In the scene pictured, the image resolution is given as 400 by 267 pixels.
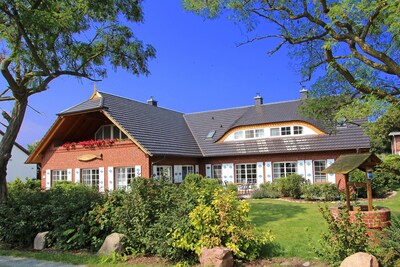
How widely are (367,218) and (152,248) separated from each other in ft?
15.6

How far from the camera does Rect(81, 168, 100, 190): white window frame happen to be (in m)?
23.8

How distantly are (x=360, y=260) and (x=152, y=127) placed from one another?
Answer: 19375 millimetres

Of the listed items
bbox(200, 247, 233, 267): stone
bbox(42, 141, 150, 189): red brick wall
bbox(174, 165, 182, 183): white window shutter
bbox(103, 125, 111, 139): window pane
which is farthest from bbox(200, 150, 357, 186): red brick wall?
bbox(200, 247, 233, 267): stone

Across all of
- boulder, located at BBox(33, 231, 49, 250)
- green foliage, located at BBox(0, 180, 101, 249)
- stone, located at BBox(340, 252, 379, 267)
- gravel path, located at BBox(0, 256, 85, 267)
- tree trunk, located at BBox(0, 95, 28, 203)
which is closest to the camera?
stone, located at BBox(340, 252, 379, 267)

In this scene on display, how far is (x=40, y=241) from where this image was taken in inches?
355

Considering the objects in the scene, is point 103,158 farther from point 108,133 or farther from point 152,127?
point 152,127

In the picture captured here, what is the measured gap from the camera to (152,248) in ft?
24.8

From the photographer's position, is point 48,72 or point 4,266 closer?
point 4,266

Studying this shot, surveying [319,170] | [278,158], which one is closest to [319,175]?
[319,170]

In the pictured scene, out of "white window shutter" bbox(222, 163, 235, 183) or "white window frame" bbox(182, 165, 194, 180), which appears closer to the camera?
"white window frame" bbox(182, 165, 194, 180)

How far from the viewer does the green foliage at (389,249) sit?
5.44 metres

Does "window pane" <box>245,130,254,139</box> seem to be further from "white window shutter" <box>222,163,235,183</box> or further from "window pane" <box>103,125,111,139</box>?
"window pane" <box>103,125,111,139</box>

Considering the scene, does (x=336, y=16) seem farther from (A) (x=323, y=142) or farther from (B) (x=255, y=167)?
(B) (x=255, y=167)

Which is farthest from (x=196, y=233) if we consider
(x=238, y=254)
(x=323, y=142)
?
(x=323, y=142)
